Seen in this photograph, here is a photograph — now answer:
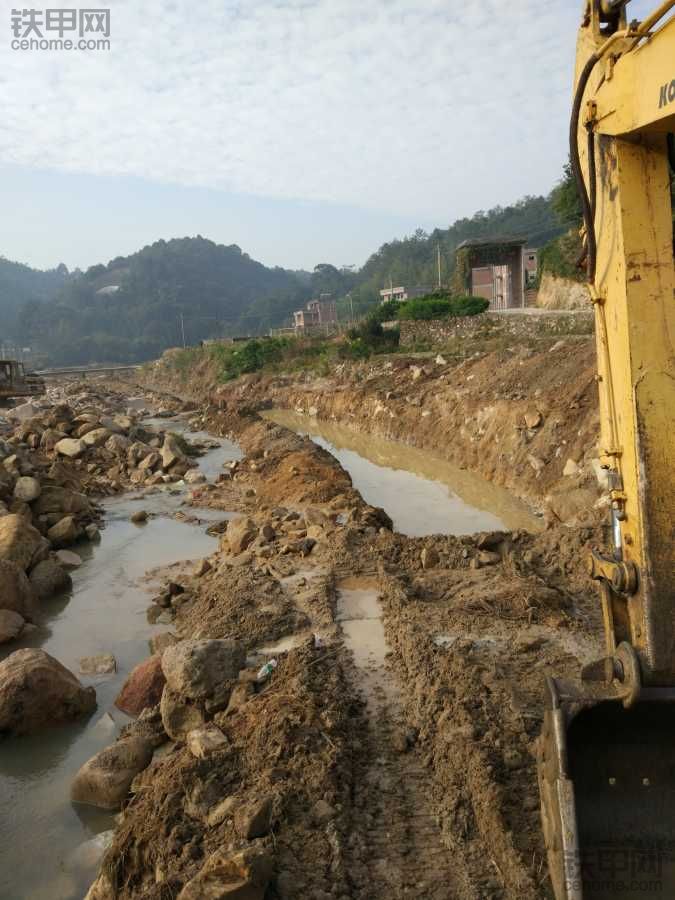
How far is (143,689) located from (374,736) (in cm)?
285

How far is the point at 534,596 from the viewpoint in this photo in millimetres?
7152

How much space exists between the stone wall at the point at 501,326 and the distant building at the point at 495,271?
8.69m

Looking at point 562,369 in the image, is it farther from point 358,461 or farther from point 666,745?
point 666,745

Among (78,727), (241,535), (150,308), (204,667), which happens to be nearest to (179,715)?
(204,667)

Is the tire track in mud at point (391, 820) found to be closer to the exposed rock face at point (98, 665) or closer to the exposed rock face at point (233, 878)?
the exposed rock face at point (233, 878)

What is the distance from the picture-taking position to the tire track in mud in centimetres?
376

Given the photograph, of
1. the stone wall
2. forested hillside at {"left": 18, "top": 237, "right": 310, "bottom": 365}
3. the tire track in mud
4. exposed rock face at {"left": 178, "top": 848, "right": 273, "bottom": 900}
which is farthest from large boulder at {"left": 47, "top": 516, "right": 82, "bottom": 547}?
forested hillside at {"left": 18, "top": 237, "right": 310, "bottom": 365}

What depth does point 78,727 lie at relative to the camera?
6754mm

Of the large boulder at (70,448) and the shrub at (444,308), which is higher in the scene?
the shrub at (444,308)

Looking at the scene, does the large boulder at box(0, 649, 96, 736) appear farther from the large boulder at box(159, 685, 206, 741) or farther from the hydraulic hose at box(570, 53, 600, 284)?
the hydraulic hose at box(570, 53, 600, 284)

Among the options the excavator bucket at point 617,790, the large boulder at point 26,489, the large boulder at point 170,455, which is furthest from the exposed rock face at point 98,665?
the large boulder at point 170,455

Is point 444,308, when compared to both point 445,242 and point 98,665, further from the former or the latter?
point 445,242

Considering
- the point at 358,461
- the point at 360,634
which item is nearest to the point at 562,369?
the point at 358,461

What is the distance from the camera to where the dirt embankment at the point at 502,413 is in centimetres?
1333
